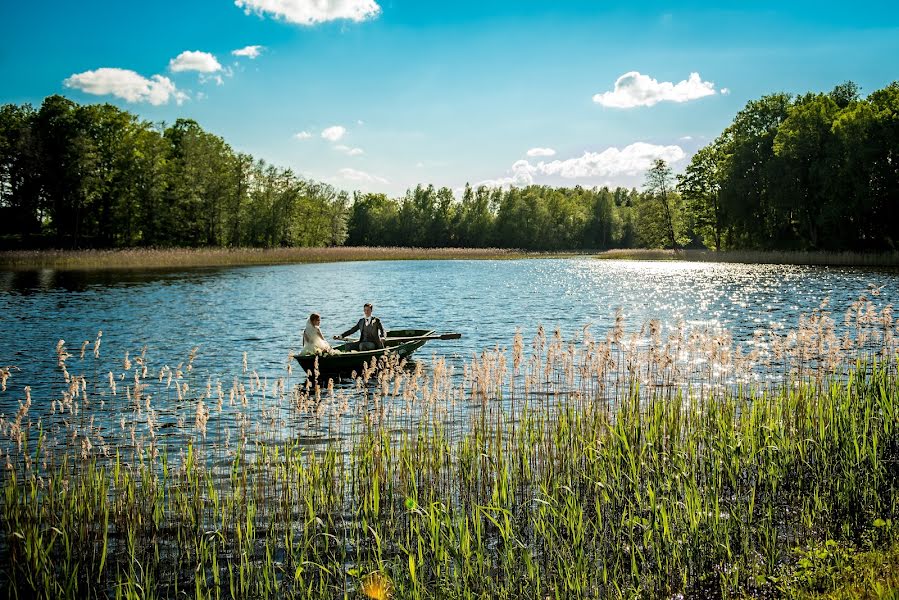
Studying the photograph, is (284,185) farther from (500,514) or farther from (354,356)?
(500,514)

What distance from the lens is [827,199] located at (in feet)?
216

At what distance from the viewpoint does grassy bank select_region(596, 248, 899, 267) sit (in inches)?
2311

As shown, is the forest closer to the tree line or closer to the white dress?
the tree line

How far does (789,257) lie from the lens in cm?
6762

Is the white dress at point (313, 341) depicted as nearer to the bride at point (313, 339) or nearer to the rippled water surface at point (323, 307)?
the bride at point (313, 339)

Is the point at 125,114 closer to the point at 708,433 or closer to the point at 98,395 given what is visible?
the point at 98,395

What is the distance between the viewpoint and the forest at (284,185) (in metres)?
63.0

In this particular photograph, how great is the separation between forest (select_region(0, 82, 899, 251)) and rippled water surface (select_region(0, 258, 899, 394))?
1324 cm

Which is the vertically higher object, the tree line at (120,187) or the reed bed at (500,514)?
the tree line at (120,187)

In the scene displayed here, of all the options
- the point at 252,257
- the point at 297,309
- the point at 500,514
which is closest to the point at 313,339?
the point at 500,514

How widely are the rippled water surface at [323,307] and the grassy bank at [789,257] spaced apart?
6.28 meters

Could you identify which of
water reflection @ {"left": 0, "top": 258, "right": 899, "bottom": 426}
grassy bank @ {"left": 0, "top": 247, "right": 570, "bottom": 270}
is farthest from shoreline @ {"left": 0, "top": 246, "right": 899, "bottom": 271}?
water reflection @ {"left": 0, "top": 258, "right": 899, "bottom": 426}

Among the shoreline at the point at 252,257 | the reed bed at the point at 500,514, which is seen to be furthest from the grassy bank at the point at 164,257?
the reed bed at the point at 500,514

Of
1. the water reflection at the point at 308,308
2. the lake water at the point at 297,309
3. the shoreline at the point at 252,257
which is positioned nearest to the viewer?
the lake water at the point at 297,309
